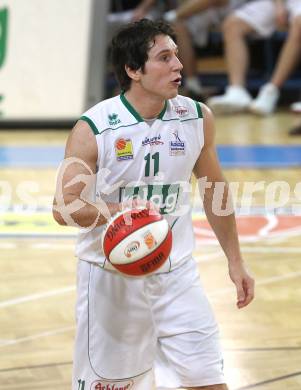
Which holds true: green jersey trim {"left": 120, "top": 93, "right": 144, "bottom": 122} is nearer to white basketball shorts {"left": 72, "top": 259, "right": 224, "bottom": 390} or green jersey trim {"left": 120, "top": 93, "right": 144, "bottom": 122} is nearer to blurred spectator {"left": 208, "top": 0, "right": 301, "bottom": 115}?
white basketball shorts {"left": 72, "top": 259, "right": 224, "bottom": 390}

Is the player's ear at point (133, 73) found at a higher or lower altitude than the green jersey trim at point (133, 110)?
higher

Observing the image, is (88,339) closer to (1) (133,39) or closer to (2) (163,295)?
(2) (163,295)

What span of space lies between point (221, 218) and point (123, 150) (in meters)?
0.55

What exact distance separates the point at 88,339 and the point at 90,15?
7202 mm

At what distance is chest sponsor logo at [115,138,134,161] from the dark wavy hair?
0.28 meters

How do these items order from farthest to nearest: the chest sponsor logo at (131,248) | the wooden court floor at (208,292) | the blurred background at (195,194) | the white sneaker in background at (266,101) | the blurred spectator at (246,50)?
the white sneaker in background at (266,101)
the blurred spectator at (246,50)
the blurred background at (195,194)
the wooden court floor at (208,292)
the chest sponsor logo at (131,248)

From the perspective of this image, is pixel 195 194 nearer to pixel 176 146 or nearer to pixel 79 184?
pixel 176 146

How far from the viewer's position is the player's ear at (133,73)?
3.93 m

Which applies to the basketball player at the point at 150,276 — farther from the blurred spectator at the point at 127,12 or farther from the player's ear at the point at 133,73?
the blurred spectator at the point at 127,12

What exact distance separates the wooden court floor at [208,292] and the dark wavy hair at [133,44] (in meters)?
1.59

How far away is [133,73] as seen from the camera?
3943mm

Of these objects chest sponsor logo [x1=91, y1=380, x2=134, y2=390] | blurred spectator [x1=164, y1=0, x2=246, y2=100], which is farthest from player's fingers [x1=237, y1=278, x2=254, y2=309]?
blurred spectator [x1=164, y1=0, x2=246, y2=100]

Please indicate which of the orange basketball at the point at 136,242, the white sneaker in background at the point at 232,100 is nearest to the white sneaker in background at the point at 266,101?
the white sneaker in background at the point at 232,100

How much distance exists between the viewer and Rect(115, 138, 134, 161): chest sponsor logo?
3838 millimetres
